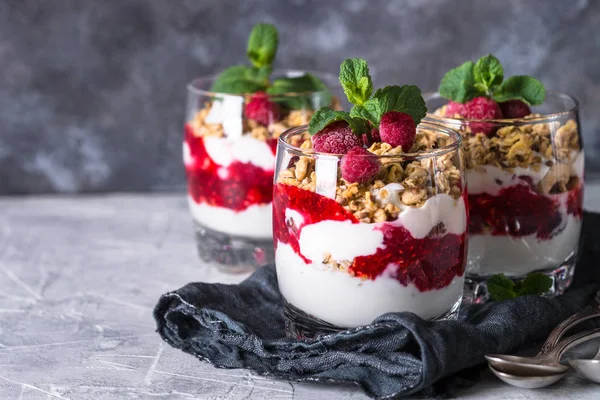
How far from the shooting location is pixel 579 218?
5.66ft

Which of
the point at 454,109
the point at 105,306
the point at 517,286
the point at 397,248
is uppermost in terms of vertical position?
the point at 454,109

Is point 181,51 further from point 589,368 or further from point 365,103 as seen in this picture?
point 589,368

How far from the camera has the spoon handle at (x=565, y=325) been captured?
1.45m

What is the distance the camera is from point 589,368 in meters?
1.38

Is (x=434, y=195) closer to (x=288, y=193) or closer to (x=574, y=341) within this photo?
(x=288, y=193)

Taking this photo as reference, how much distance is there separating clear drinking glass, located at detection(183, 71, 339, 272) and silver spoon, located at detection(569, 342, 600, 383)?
2.58ft

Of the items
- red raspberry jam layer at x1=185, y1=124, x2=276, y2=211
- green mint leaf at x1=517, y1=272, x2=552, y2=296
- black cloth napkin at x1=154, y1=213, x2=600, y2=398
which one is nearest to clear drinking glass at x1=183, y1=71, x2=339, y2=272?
red raspberry jam layer at x1=185, y1=124, x2=276, y2=211

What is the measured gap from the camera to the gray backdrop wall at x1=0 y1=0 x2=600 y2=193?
8.52ft

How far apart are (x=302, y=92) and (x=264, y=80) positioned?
0.11 m

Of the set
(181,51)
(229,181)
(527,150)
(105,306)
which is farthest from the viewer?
(181,51)

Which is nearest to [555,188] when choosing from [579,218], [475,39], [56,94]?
[579,218]

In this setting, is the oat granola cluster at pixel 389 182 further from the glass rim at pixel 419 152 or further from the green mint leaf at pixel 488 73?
the green mint leaf at pixel 488 73

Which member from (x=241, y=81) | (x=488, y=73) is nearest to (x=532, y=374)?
(x=488, y=73)

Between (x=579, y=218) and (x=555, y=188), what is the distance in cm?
13
